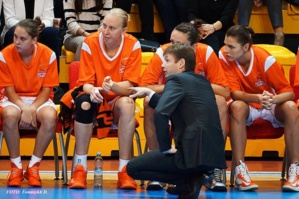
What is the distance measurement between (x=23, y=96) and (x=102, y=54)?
2.41ft

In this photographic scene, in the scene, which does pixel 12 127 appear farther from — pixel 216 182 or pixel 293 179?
pixel 293 179

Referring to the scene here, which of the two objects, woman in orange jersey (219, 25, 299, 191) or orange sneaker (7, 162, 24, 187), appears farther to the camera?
woman in orange jersey (219, 25, 299, 191)

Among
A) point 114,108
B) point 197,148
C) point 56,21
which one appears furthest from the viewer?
point 56,21

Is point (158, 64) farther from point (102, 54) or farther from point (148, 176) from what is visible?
point (148, 176)

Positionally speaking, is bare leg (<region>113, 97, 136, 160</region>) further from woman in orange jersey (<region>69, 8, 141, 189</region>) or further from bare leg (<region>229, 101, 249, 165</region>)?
bare leg (<region>229, 101, 249, 165</region>)

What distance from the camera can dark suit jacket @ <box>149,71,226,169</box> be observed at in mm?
5926

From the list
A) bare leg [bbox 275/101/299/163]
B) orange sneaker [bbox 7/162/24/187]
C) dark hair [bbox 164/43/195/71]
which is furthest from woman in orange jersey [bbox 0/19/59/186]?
bare leg [bbox 275/101/299/163]

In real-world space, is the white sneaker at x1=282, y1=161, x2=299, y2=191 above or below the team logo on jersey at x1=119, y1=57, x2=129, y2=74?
below

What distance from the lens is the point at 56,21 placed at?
8.61 meters

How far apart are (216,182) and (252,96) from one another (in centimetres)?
77

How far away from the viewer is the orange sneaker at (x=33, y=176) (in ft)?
21.9

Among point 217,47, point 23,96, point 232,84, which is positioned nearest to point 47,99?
point 23,96

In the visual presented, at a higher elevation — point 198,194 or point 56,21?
point 56,21

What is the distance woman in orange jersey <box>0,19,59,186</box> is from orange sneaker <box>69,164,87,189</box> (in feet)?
0.93
